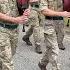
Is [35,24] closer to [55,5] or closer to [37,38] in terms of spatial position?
[37,38]

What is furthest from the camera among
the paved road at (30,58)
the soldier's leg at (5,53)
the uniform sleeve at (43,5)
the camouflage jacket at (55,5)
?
the paved road at (30,58)

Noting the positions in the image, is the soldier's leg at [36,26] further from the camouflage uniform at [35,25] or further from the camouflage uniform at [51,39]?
the camouflage uniform at [51,39]

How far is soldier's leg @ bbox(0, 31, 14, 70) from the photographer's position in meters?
4.74

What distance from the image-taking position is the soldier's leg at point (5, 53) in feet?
15.6

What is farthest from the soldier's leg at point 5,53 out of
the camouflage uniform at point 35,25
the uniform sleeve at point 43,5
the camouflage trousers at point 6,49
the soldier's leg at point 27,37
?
the soldier's leg at point 27,37

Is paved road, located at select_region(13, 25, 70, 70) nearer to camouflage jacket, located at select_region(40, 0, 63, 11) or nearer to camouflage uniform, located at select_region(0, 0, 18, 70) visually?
camouflage jacket, located at select_region(40, 0, 63, 11)

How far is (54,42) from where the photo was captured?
219 inches

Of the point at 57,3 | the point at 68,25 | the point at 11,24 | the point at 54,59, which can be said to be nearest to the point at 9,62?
the point at 11,24

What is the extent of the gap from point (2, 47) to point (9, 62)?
0.82 ft

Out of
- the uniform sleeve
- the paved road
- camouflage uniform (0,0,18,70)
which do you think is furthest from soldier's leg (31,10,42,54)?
camouflage uniform (0,0,18,70)

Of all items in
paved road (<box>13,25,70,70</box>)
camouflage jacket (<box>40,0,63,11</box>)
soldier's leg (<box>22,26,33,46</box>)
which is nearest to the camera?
camouflage jacket (<box>40,0,63,11</box>)

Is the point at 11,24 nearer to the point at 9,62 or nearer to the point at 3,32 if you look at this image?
the point at 3,32

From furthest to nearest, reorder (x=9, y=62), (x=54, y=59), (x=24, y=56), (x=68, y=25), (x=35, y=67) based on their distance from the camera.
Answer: (x=68, y=25) < (x=24, y=56) < (x=35, y=67) < (x=54, y=59) < (x=9, y=62)

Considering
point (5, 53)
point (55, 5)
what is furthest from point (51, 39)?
point (5, 53)
